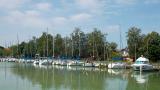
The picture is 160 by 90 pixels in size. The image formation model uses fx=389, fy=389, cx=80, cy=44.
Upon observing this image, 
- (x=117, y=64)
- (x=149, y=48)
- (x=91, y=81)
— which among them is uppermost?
(x=149, y=48)

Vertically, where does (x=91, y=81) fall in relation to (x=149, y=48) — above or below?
below

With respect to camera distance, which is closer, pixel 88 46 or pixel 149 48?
pixel 149 48

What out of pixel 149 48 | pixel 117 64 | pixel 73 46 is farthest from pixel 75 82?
pixel 73 46

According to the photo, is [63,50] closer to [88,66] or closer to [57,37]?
[57,37]

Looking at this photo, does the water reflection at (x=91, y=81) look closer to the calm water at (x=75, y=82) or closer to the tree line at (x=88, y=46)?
the calm water at (x=75, y=82)

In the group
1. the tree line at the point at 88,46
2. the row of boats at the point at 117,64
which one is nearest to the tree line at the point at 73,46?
the tree line at the point at 88,46

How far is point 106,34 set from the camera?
13238 centimetres

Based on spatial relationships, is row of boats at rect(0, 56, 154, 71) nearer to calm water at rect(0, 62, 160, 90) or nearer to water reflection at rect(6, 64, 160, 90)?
water reflection at rect(6, 64, 160, 90)

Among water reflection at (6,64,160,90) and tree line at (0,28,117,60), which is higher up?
tree line at (0,28,117,60)

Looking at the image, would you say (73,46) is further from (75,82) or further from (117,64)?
(75,82)

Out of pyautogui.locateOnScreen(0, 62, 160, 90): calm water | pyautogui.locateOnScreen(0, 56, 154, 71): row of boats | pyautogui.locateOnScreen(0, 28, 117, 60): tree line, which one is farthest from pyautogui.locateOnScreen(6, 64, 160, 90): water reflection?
pyautogui.locateOnScreen(0, 28, 117, 60): tree line

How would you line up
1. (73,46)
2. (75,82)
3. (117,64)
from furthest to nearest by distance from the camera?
1. (73,46)
2. (117,64)
3. (75,82)

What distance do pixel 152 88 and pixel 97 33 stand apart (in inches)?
3413

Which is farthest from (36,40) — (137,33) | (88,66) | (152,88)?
(152,88)
